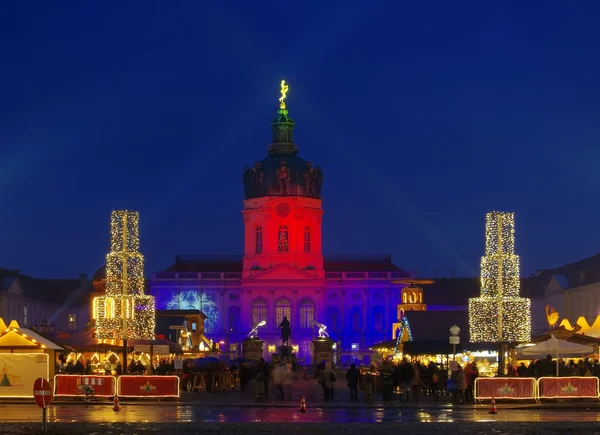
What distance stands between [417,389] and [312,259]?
3695 inches

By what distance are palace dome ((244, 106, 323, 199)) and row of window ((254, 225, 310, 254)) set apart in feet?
11.6

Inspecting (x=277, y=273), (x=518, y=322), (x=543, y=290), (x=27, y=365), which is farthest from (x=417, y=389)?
(x=277, y=273)

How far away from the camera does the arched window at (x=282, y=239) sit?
142875 millimetres

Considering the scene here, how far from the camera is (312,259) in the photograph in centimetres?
14425

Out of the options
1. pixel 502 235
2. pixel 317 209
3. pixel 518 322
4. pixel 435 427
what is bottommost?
pixel 435 427

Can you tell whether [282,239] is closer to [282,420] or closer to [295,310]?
[295,310]

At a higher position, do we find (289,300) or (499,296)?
(289,300)

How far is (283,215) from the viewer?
466ft

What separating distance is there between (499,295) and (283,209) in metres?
84.0

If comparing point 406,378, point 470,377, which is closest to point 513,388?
→ point 470,377

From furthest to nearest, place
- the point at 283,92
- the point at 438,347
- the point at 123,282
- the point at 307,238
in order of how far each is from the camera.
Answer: the point at 283,92
the point at 307,238
the point at 438,347
the point at 123,282

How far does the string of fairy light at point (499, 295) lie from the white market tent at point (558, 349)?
359 inches

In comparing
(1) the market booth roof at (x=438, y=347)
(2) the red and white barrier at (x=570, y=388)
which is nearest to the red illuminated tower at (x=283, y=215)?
(1) the market booth roof at (x=438, y=347)

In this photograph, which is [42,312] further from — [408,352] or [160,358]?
[408,352]
